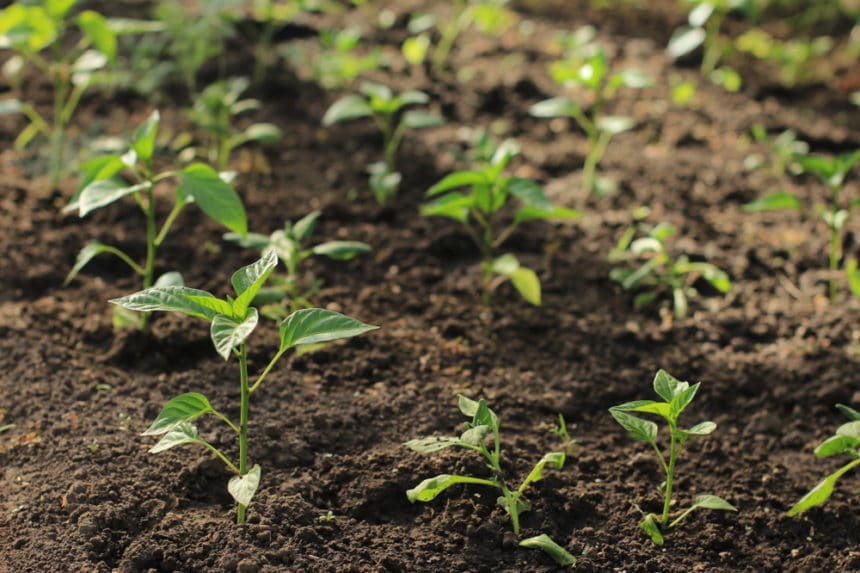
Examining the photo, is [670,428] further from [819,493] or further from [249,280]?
[249,280]

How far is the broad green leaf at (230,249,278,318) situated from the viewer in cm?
186

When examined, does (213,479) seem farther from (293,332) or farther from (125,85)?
(125,85)

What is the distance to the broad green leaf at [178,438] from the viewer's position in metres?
1.86

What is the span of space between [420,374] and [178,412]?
2.77ft

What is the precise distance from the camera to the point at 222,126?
10.7 feet

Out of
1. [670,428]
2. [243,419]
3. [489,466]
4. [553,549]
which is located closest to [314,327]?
[243,419]

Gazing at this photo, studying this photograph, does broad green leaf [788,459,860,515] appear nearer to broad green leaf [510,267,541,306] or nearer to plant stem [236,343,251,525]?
broad green leaf [510,267,541,306]

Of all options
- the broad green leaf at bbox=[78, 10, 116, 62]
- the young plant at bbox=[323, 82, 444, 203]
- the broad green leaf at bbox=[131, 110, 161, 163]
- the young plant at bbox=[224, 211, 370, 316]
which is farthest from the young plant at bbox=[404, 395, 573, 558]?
the broad green leaf at bbox=[78, 10, 116, 62]

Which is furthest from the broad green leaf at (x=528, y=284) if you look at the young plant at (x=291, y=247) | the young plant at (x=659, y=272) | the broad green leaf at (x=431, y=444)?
the broad green leaf at (x=431, y=444)

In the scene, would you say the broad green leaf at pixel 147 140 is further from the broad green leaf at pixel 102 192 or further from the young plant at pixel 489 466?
the young plant at pixel 489 466

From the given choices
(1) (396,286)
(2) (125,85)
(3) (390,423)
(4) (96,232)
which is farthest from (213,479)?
(2) (125,85)

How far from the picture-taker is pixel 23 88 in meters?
4.05

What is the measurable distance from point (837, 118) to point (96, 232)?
10.5 ft

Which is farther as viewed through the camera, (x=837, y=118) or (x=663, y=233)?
(x=837, y=118)
